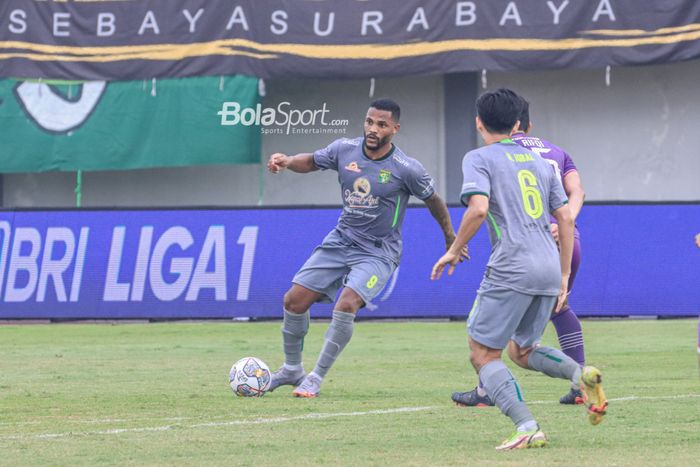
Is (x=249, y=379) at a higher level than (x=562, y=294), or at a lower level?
lower

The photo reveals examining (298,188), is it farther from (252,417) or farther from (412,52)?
(252,417)

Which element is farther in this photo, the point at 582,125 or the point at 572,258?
the point at 582,125

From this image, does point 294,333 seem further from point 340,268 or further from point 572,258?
point 572,258

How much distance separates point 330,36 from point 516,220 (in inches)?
727

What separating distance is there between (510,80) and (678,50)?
355cm

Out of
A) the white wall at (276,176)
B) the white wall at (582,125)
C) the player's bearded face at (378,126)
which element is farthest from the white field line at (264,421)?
the white wall at (276,176)

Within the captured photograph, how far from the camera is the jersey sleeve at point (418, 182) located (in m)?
10.7

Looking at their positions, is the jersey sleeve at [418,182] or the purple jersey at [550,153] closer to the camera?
the purple jersey at [550,153]

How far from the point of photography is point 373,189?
35.1 ft

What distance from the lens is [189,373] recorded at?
41.8 feet

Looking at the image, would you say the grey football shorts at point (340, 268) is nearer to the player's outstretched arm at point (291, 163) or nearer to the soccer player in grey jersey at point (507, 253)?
the player's outstretched arm at point (291, 163)

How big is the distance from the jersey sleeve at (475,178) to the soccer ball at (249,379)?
3562mm

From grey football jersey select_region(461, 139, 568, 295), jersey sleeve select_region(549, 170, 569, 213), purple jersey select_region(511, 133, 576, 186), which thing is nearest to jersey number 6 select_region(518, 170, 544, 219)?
grey football jersey select_region(461, 139, 568, 295)

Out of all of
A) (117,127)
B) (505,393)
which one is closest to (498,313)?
(505,393)
